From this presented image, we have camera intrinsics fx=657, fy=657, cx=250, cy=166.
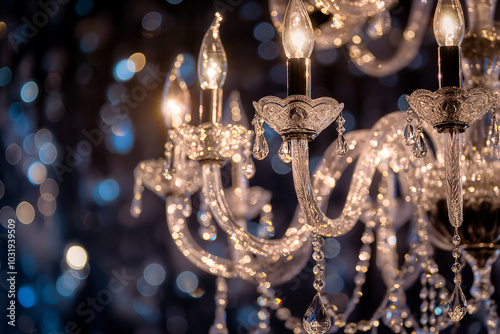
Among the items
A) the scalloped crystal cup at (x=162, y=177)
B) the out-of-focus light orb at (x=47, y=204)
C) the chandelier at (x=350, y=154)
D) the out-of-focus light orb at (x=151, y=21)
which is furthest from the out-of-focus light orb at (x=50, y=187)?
the scalloped crystal cup at (x=162, y=177)

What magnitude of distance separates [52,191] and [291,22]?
1.51 meters

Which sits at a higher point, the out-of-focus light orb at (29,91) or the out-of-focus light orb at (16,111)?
the out-of-focus light orb at (29,91)

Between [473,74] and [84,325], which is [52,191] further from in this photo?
[473,74]

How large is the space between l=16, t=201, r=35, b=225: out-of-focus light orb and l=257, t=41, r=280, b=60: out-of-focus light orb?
87cm

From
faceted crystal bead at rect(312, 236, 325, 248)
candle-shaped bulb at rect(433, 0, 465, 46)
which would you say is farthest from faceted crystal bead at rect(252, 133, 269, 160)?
candle-shaped bulb at rect(433, 0, 465, 46)

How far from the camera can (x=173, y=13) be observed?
6.93ft

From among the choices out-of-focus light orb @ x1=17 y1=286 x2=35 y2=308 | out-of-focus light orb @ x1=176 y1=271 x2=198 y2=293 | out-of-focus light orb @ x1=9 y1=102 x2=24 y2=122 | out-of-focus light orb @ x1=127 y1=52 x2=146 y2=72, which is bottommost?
out-of-focus light orb @ x1=17 y1=286 x2=35 y2=308

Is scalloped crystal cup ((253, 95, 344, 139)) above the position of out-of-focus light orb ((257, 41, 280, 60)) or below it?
below

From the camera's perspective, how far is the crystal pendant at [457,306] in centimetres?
71

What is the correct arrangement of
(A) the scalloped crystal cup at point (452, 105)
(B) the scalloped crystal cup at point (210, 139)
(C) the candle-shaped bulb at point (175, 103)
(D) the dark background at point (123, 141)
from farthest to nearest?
(D) the dark background at point (123, 141) → (C) the candle-shaped bulb at point (175, 103) → (B) the scalloped crystal cup at point (210, 139) → (A) the scalloped crystal cup at point (452, 105)

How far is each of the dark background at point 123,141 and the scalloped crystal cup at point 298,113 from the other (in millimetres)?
1307

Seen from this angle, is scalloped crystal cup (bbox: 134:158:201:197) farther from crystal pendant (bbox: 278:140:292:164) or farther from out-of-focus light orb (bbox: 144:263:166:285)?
out-of-focus light orb (bbox: 144:263:166:285)

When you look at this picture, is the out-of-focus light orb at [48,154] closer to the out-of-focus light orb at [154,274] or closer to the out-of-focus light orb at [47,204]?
the out-of-focus light orb at [47,204]

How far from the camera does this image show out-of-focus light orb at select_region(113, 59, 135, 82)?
2.12m
